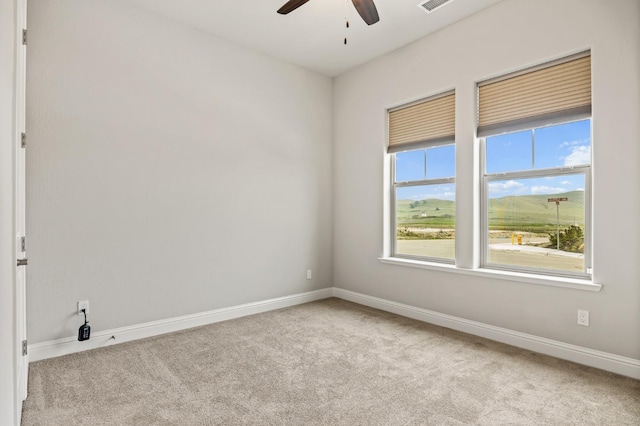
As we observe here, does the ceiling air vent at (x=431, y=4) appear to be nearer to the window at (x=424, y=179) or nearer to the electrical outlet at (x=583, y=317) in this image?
the window at (x=424, y=179)

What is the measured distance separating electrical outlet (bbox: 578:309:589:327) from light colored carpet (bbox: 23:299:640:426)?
33cm

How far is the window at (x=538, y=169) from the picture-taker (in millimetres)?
2789

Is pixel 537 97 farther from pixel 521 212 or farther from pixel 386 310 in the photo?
pixel 386 310

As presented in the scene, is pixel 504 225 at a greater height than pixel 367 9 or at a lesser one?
lesser

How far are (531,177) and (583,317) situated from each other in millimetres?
1204

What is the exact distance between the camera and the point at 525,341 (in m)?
2.94

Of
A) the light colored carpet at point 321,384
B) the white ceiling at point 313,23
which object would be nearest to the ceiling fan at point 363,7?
the white ceiling at point 313,23

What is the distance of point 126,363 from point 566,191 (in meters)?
3.80

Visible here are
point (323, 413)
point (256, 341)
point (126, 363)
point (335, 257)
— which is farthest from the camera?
point (335, 257)

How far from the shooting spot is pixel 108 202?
3.01 metres

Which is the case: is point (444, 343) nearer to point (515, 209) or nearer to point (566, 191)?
point (515, 209)

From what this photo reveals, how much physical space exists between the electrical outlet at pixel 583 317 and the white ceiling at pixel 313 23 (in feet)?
8.95

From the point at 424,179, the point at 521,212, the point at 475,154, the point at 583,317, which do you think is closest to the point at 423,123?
the point at 424,179

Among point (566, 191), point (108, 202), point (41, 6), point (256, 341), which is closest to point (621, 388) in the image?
point (566, 191)
